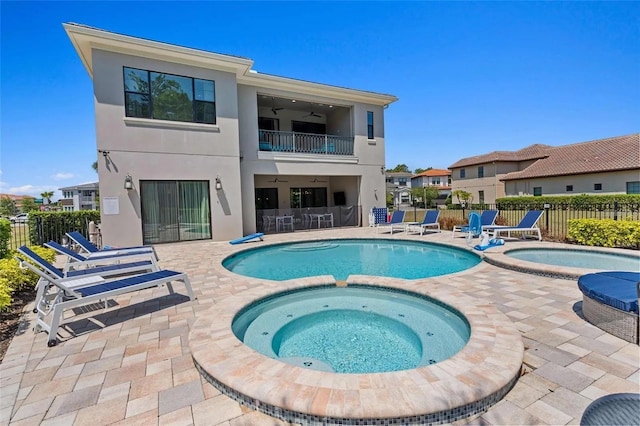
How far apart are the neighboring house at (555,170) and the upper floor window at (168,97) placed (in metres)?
29.6

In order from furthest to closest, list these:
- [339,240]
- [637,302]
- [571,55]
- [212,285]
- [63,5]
A: [339,240] → [571,55] → [63,5] → [212,285] → [637,302]

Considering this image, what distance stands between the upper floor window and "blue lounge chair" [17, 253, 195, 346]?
8.43 m

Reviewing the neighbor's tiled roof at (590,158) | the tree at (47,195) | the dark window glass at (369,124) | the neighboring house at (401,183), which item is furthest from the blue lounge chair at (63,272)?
the tree at (47,195)

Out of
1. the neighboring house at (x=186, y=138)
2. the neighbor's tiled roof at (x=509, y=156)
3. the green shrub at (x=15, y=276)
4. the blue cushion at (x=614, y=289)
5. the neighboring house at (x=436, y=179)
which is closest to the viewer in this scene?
the blue cushion at (x=614, y=289)

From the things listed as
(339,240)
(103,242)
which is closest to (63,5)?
(103,242)

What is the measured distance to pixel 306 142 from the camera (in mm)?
16656

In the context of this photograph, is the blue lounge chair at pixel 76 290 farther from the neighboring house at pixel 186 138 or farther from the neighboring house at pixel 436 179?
the neighboring house at pixel 436 179

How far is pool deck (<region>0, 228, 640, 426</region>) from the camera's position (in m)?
2.47

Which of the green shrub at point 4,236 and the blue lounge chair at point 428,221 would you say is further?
the blue lounge chair at point 428,221

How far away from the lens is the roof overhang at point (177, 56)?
33.4 feet

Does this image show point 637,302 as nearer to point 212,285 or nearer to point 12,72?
point 212,285

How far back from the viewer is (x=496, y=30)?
10.7 metres

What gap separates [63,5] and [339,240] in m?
12.9

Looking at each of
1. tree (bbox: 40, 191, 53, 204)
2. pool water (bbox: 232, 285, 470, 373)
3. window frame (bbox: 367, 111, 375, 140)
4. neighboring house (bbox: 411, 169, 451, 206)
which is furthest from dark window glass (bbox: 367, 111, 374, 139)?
tree (bbox: 40, 191, 53, 204)
